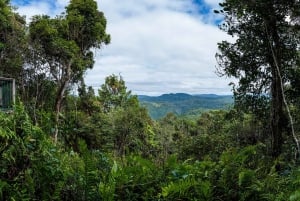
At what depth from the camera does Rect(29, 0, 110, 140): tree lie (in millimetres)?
16859

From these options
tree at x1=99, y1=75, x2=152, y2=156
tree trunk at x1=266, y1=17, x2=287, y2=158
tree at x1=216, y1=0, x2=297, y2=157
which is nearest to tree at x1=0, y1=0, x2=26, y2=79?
tree at x1=99, y1=75, x2=152, y2=156

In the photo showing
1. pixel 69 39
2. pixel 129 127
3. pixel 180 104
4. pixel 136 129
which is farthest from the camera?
pixel 180 104

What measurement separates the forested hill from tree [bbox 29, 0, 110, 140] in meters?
17.0

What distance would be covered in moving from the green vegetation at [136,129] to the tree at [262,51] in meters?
0.03

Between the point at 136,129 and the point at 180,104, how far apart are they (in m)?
118

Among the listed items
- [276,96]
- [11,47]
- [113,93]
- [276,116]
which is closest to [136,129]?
[113,93]

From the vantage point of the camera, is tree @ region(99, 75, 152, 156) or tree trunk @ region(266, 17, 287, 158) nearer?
tree trunk @ region(266, 17, 287, 158)

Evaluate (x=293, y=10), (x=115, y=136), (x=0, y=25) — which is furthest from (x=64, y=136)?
(x=115, y=136)

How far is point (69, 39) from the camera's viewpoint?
17.7 metres

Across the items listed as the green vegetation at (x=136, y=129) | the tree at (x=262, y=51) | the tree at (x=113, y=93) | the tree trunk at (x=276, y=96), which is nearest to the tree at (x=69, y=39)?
the green vegetation at (x=136, y=129)

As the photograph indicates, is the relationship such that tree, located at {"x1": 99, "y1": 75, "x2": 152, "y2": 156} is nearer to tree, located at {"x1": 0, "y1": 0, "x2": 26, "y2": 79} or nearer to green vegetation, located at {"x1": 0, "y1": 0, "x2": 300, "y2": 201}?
green vegetation, located at {"x1": 0, "y1": 0, "x2": 300, "y2": 201}

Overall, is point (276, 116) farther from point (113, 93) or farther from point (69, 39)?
point (113, 93)

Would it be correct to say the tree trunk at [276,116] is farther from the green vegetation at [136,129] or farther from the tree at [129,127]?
the tree at [129,127]

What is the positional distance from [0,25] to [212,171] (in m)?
15.6
